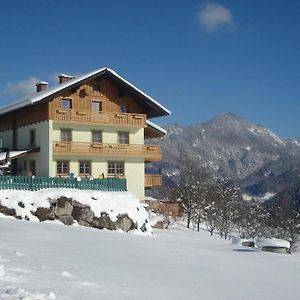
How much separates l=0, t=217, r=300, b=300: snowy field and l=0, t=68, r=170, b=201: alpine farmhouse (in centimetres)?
1533

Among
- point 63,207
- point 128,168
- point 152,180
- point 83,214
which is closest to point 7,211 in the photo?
point 63,207

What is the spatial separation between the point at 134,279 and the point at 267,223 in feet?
241

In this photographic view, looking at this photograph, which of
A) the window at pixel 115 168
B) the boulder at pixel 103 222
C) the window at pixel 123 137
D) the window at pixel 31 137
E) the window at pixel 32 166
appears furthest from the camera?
the window at pixel 123 137

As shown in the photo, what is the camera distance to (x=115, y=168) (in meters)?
36.4

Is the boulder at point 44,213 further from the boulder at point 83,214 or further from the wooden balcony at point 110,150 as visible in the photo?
the wooden balcony at point 110,150

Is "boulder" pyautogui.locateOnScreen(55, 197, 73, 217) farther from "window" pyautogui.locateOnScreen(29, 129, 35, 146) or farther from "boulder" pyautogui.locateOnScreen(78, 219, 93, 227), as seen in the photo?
"window" pyautogui.locateOnScreen(29, 129, 35, 146)

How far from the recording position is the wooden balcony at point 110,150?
111 feet

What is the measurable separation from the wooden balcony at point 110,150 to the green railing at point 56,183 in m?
4.05

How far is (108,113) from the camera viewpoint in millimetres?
35500

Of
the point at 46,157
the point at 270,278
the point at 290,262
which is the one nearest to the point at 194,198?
the point at 46,157

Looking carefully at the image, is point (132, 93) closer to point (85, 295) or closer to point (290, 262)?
point (290, 262)

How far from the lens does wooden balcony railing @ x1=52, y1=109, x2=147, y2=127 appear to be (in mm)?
33906

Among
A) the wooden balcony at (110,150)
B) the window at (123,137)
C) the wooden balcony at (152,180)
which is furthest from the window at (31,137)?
the wooden balcony at (152,180)

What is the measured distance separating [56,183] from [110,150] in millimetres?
7141
